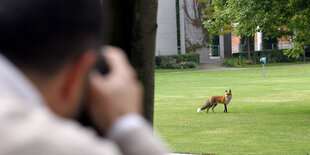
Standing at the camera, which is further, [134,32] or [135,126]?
[134,32]

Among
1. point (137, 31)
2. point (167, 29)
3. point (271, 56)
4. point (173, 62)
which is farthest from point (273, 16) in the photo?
point (271, 56)

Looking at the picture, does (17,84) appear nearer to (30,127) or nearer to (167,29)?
(30,127)

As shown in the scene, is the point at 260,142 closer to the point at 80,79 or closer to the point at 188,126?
the point at 188,126

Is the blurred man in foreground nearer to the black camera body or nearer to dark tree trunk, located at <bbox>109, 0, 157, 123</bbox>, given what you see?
the black camera body

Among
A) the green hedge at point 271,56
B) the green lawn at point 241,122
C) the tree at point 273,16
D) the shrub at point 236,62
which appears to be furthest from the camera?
the green hedge at point 271,56

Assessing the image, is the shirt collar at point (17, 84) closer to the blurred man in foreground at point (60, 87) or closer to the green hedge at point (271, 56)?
the blurred man in foreground at point (60, 87)

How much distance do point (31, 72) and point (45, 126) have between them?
3.9 inches

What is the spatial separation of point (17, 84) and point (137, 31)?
2766mm

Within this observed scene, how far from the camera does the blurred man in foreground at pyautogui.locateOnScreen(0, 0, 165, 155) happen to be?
554mm

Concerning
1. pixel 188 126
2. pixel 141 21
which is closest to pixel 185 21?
pixel 188 126

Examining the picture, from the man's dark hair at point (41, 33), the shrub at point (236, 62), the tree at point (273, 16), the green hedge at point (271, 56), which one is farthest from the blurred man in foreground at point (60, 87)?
the green hedge at point (271, 56)

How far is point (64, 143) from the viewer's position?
0.56 meters

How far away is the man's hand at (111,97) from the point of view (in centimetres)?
67

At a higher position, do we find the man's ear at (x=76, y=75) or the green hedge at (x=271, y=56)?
the man's ear at (x=76, y=75)
